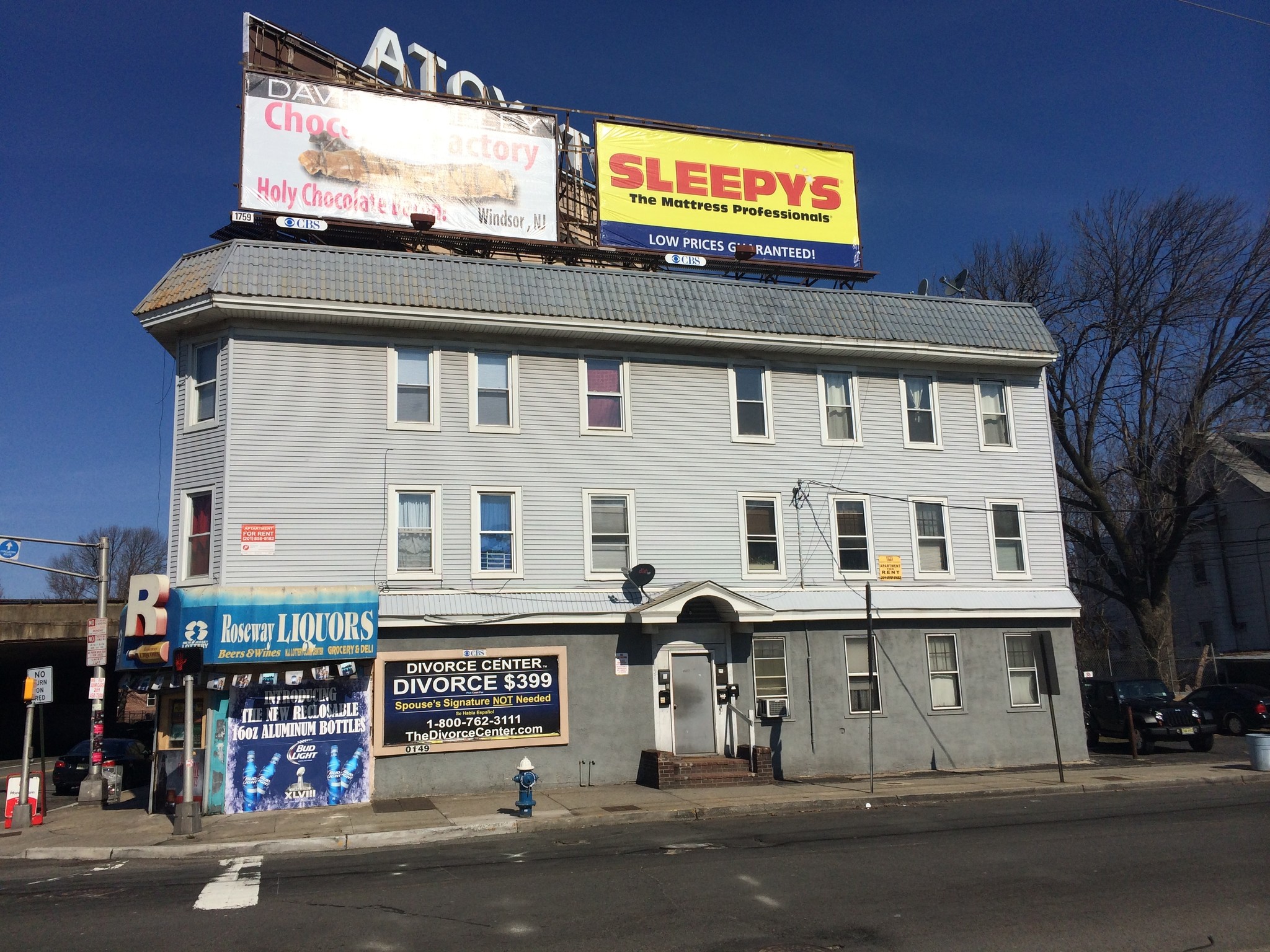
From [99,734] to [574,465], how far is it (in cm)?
1237

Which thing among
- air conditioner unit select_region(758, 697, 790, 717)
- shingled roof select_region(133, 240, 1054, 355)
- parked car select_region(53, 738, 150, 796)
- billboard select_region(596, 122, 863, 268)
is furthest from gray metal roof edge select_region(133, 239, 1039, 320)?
parked car select_region(53, 738, 150, 796)

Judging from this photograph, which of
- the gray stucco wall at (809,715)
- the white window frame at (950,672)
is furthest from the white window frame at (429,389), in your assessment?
the white window frame at (950,672)

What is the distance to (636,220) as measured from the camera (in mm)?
25547

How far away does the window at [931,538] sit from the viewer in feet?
75.2

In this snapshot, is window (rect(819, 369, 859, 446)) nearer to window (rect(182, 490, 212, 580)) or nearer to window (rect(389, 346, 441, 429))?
window (rect(389, 346, 441, 429))

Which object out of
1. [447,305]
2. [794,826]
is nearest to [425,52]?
[447,305]

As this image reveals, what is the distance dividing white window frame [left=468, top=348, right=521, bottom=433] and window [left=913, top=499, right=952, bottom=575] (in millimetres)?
9388

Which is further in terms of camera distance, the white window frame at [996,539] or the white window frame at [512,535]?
the white window frame at [996,539]

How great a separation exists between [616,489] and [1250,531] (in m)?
35.5

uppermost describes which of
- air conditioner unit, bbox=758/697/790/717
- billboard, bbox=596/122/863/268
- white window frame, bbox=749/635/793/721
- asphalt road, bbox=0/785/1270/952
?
billboard, bbox=596/122/863/268

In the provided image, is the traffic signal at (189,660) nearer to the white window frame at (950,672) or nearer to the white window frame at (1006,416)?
the white window frame at (950,672)

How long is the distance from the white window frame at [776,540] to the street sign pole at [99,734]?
1387 cm

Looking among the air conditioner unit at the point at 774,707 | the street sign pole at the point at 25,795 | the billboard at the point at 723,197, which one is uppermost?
the billboard at the point at 723,197

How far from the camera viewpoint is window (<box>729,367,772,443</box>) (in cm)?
2217
